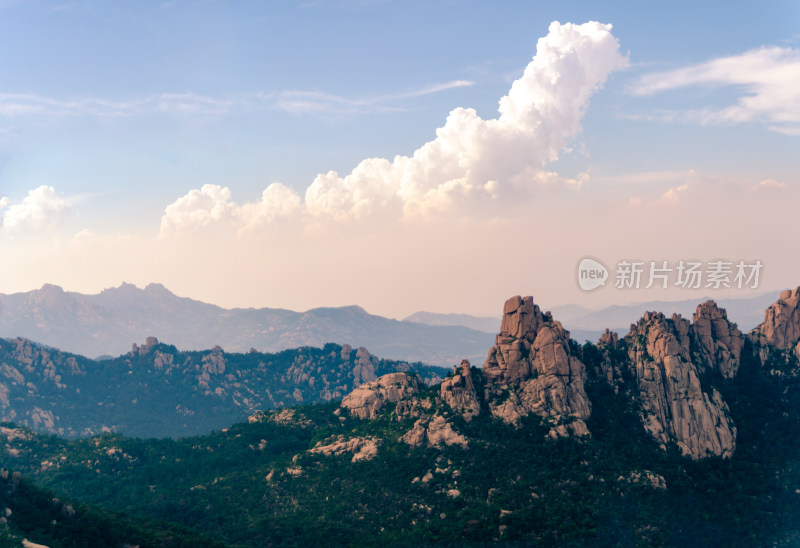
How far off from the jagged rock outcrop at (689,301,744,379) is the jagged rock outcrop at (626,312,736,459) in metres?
7.44

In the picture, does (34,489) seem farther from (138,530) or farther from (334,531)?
(334,531)

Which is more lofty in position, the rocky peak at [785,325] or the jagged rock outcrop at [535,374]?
the rocky peak at [785,325]

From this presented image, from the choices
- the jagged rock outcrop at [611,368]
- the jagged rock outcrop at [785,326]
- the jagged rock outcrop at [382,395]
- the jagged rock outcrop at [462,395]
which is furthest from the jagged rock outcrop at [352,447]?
the jagged rock outcrop at [785,326]

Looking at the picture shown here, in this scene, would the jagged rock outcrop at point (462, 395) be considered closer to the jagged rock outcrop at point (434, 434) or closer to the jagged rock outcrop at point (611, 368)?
the jagged rock outcrop at point (434, 434)

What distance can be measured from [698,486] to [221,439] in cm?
11290

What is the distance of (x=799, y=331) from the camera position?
182375mm

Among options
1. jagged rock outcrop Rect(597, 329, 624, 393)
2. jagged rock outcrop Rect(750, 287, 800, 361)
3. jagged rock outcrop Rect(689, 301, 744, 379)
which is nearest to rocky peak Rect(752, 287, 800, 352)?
jagged rock outcrop Rect(750, 287, 800, 361)

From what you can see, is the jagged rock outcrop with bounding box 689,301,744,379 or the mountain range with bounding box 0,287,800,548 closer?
the mountain range with bounding box 0,287,800,548

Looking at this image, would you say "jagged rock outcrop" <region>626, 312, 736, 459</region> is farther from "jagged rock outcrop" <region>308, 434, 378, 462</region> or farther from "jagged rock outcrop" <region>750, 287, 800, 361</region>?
"jagged rock outcrop" <region>308, 434, 378, 462</region>

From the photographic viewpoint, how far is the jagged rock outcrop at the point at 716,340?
17575cm

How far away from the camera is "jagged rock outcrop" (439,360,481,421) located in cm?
16875

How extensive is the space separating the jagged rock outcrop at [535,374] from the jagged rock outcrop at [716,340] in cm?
3033

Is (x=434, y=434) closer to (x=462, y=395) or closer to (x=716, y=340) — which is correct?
(x=462, y=395)

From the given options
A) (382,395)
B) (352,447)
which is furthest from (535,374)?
(382,395)
